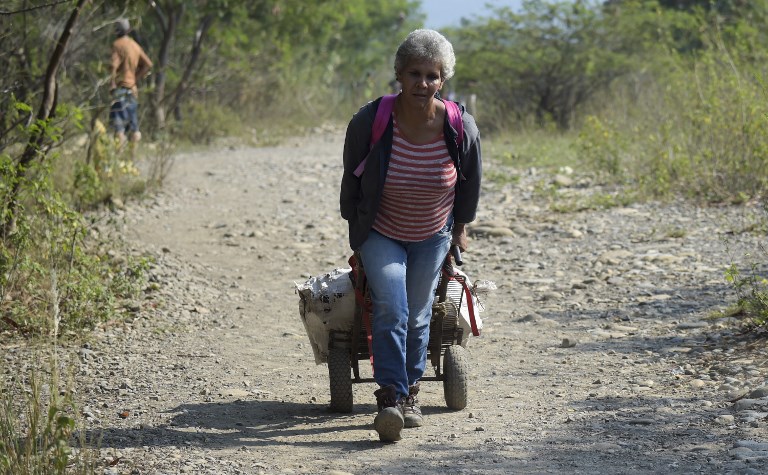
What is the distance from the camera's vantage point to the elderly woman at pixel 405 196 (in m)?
5.13

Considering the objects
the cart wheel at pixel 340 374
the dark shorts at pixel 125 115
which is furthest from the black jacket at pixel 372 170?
the dark shorts at pixel 125 115

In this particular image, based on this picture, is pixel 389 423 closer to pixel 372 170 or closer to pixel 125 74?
pixel 372 170

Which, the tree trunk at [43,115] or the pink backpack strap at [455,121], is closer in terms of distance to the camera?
the pink backpack strap at [455,121]

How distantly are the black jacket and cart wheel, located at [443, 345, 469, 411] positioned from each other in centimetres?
72

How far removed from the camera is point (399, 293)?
527 cm

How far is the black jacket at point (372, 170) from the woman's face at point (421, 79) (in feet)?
0.50

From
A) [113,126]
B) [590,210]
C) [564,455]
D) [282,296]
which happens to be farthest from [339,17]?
[564,455]

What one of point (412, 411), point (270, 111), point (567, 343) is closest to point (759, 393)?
point (412, 411)

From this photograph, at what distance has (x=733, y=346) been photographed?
22.1ft

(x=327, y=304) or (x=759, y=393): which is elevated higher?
(x=327, y=304)

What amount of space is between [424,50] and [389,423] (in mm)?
1569

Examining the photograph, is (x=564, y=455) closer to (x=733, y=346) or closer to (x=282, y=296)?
(x=733, y=346)

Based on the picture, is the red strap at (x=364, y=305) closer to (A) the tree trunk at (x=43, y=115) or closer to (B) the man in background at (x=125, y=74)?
(A) the tree trunk at (x=43, y=115)

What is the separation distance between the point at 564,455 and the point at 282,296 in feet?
14.6
